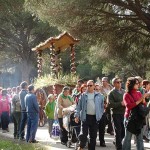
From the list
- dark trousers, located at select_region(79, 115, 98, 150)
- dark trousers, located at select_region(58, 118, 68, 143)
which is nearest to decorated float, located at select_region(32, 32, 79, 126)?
dark trousers, located at select_region(58, 118, 68, 143)

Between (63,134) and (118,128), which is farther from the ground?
(118,128)

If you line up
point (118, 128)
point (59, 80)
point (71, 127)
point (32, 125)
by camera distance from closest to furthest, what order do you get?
point (118, 128)
point (71, 127)
point (32, 125)
point (59, 80)

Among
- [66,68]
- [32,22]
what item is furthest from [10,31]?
[66,68]

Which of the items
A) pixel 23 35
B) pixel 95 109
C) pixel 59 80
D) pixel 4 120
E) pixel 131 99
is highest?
pixel 23 35

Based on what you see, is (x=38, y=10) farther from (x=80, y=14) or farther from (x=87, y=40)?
(x=87, y=40)

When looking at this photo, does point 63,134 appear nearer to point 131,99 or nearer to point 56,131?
point 56,131

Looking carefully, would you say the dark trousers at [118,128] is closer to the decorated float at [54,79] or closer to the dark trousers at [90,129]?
the dark trousers at [90,129]

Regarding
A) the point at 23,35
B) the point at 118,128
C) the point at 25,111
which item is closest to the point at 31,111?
the point at 25,111

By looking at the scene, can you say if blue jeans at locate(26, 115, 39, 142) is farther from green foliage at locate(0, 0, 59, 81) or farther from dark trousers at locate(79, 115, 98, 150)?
green foliage at locate(0, 0, 59, 81)

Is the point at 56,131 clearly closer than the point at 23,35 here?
Yes

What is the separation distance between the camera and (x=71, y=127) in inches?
423

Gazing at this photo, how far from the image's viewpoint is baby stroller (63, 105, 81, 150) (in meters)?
10.5

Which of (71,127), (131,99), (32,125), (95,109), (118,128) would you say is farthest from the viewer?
(32,125)

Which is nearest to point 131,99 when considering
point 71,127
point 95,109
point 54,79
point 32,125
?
point 95,109
